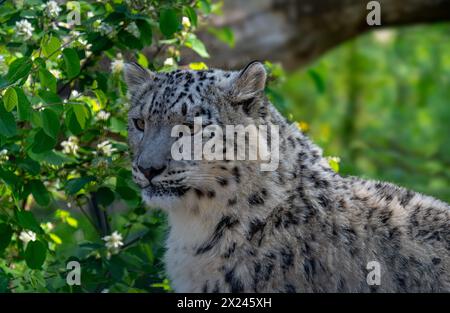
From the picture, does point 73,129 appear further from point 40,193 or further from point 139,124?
point 40,193

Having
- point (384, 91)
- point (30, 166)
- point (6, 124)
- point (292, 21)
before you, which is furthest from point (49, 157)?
point (384, 91)

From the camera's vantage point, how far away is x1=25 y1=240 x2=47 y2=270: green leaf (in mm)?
7289

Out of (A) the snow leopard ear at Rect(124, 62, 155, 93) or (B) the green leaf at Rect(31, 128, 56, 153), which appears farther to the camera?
(A) the snow leopard ear at Rect(124, 62, 155, 93)

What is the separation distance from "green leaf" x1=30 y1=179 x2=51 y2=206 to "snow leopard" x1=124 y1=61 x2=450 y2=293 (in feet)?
3.58

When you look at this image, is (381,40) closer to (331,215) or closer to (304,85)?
(304,85)

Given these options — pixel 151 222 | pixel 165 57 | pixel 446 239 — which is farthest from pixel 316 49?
Answer: pixel 446 239

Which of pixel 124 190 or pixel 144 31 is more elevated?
pixel 144 31

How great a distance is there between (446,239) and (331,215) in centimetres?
87

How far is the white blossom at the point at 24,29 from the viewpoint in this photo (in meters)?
7.52

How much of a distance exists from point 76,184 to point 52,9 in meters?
1.36

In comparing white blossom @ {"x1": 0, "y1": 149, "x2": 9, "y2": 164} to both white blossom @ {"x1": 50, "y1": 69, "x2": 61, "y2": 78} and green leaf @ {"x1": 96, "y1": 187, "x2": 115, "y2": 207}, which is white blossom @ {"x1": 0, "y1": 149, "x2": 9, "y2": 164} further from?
green leaf @ {"x1": 96, "y1": 187, "x2": 115, "y2": 207}

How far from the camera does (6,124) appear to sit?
6.79 m

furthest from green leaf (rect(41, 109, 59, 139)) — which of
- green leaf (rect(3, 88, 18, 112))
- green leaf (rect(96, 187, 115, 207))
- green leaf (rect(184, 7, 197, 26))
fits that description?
green leaf (rect(184, 7, 197, 26))
